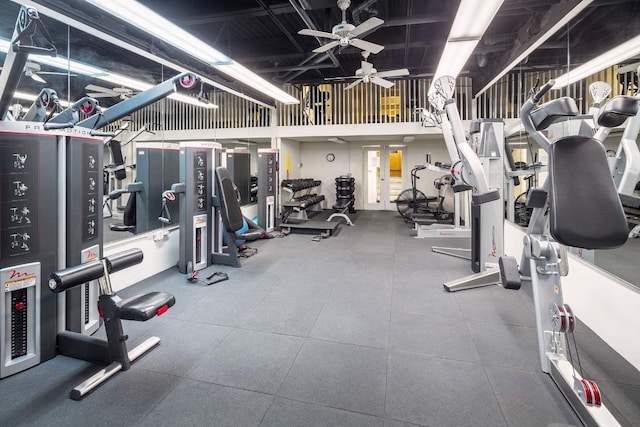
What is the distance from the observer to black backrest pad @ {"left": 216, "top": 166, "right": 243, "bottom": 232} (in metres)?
4.20

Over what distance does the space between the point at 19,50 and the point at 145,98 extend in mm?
756

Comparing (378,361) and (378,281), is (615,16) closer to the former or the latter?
(378,281)

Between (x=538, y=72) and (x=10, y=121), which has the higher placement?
(x=538, y=72)

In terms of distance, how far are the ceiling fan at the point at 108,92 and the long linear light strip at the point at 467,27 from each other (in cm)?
418

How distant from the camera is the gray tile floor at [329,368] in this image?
176 cm

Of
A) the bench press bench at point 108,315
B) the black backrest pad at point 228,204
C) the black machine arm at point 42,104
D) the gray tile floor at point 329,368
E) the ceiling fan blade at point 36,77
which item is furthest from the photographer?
the black backrest pad at point 228,204

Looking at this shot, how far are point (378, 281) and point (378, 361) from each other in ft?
5.62

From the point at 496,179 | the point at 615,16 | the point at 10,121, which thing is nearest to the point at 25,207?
the point at 10,121

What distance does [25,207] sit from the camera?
84.8 inches

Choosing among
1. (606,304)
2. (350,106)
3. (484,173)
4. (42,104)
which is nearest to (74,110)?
(42,104)

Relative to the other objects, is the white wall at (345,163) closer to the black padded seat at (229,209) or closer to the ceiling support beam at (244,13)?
the ceiling support beam at (244,13)

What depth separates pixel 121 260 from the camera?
2.20 meters

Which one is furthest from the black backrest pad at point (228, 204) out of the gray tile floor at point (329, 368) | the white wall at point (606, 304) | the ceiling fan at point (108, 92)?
the white wall at point (606, 304)

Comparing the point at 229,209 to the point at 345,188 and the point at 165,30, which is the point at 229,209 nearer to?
the point at 165,30
